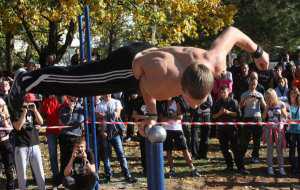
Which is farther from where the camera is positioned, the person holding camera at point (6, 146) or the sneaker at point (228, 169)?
the sneaker at point (228, 169)

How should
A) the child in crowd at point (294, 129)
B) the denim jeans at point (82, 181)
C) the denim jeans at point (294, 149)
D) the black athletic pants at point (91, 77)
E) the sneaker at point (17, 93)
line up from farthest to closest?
the denim jeans at point (294, 149), the child in crowd at point (294, 129), the denim jeans at point (82, 181), the sneaker at point (17, 93), the black athletic pants at point (91, 77)

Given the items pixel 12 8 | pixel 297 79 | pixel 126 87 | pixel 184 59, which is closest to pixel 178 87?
pixel 184 59

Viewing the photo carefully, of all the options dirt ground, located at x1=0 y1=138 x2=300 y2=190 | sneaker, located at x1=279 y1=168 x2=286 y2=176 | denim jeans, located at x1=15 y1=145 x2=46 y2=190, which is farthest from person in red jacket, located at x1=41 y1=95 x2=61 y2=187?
sneaker, located at x1=279 y1=168 x2=286 y2=176

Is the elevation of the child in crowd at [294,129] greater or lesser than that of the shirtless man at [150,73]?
lesser

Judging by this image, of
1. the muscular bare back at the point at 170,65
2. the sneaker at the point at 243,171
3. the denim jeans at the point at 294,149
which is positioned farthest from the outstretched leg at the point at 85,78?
the denim jeans at the point at 294,149

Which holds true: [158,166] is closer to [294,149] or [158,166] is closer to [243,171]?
[243,171]

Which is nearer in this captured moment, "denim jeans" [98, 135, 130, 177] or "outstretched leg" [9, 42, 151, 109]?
"outstretched leg" [9, 42, 151, 109]

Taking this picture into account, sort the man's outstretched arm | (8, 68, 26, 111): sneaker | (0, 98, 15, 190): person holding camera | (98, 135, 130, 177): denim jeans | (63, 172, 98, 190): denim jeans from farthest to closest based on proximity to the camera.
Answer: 1. (98, 135, 130, 177): denim jeans
2. (0, 98, 15, 190): person holding camera
3. (63, 172, 98, 190): denim jeans
4. (8, 68, 26, 111): sneaker
5. the man's outstretched arm

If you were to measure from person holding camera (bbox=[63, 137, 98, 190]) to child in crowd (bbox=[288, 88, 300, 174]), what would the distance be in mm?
3647

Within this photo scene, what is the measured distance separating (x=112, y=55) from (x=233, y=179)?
13.1 feet

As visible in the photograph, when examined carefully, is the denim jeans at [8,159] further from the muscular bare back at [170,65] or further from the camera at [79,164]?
the muscular bare back at [170,65]

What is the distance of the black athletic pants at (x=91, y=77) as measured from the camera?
18.7ft

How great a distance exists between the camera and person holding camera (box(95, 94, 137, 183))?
873cm

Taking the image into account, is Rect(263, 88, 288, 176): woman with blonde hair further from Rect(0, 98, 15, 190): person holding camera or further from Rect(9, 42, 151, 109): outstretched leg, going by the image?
Rect(0, 98, 15, 190): person holding camera
